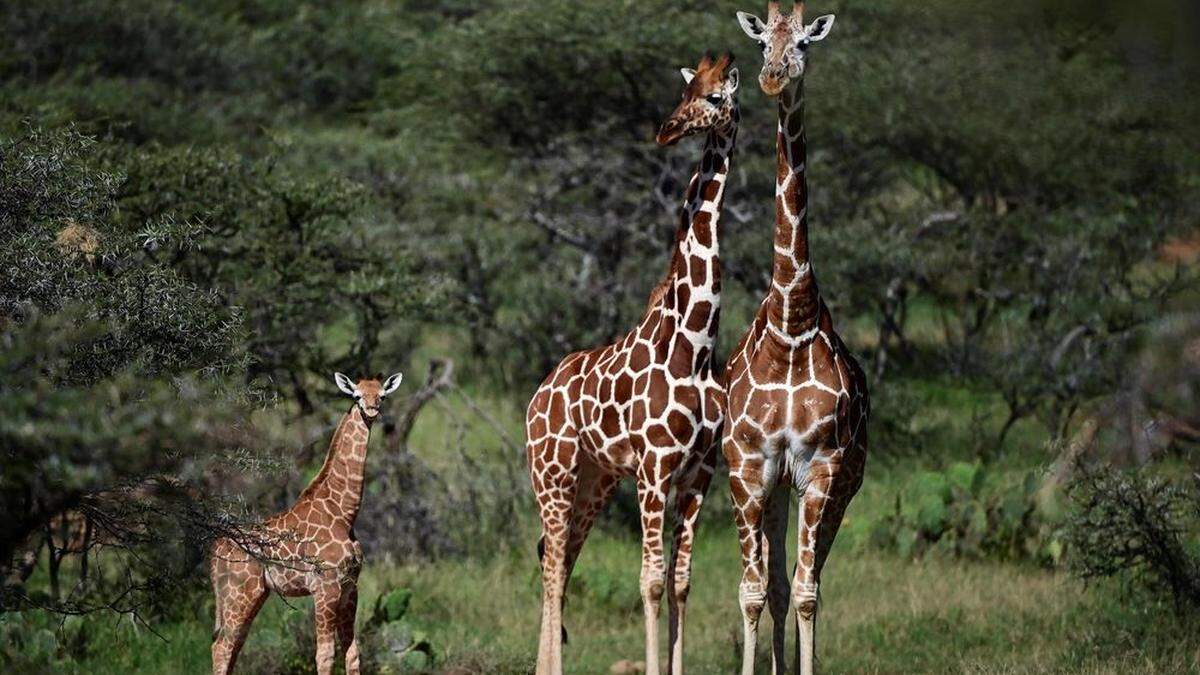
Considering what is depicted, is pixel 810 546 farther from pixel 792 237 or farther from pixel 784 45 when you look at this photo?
pixel 784 45

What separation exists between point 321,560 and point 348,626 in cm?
48

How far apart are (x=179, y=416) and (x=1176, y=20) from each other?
12.4 ft

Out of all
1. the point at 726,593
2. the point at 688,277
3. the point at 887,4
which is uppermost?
the point at 887,4

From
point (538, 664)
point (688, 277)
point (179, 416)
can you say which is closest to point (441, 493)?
point (538, 664)

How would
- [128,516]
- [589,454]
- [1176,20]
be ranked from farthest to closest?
[589,454], [128,516], [1176,20]

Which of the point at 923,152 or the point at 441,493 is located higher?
the point at 923,152

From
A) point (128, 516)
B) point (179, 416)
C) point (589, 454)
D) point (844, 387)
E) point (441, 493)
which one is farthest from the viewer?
point (441, 493)

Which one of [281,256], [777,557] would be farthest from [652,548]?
[281,256]

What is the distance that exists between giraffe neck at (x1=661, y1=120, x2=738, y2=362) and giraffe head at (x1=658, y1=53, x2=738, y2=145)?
0.23ft

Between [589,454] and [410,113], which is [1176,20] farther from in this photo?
[410,113]

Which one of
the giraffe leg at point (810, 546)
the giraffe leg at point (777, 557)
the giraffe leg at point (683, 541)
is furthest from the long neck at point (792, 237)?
the giraffe leg at point (777, 557)

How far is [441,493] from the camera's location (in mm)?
14391

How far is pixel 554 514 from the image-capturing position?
933 cm

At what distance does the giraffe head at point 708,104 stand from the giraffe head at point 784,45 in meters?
0.47
